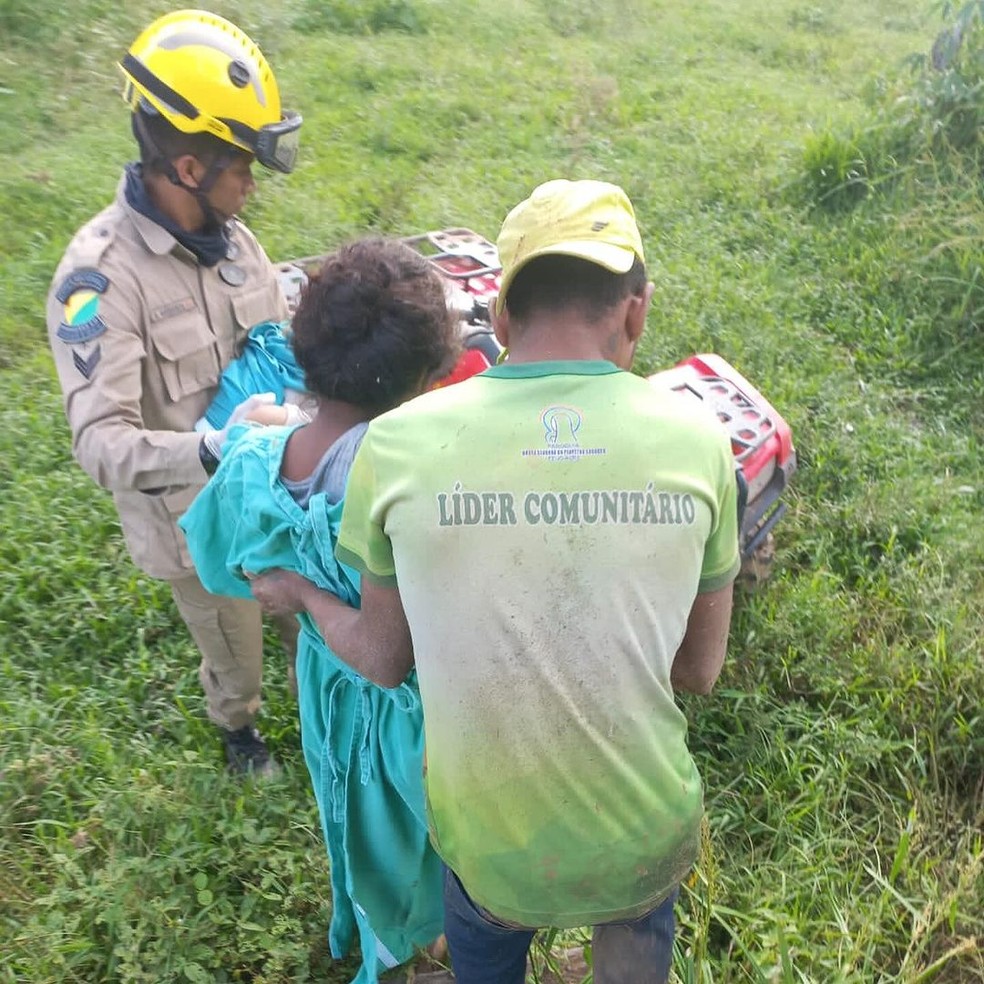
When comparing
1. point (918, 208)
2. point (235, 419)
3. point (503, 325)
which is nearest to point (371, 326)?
point (503, 325)

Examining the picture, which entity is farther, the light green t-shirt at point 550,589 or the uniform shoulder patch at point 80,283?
the uniform shoulder patch at point 80,283

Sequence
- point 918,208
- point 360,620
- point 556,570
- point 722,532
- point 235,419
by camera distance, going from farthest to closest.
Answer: point 918,208, point 235,419, point 360,620, point 722,532, point 556,570

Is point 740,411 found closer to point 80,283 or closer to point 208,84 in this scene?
point 208,84

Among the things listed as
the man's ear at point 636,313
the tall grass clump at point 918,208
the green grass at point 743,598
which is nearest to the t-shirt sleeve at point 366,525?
the man's ear at point 636,313

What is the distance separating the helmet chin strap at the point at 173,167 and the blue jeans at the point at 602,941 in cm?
162

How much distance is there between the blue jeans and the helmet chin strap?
1.62 m

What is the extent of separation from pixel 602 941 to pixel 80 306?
1.71 meters

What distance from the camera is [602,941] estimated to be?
5.20 ft

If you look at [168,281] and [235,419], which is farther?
[168,281]

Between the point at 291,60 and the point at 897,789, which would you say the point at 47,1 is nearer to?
the point at 291,60

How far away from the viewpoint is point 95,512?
357cm

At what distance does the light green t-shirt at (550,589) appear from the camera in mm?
1247

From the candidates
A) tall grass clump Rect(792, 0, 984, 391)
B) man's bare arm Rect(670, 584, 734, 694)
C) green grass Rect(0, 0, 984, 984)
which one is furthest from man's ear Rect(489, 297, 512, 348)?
tall grass clump Rect(792, 0, 984, 391)

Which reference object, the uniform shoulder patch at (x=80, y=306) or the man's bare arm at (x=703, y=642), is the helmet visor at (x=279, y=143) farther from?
the man's bare arm at (x=703, y=642)
